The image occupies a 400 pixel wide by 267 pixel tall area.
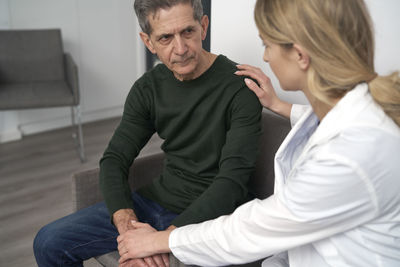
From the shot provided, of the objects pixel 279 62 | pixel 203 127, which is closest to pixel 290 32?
pixel 279 62

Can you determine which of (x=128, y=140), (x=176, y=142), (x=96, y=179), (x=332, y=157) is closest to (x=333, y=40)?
(x=332, y=157)

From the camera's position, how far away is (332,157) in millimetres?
828

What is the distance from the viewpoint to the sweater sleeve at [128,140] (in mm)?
1477

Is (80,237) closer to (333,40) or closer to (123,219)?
(123,219)

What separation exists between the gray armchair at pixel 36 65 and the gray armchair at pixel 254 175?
1483 millimetres

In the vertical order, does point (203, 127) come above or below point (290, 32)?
below

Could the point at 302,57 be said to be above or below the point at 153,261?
above

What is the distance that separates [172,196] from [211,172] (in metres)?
0.16

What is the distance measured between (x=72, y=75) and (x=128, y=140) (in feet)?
5.11

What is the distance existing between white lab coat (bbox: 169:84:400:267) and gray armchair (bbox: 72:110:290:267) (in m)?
0.37

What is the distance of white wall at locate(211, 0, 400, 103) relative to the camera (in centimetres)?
125

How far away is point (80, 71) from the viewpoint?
146 inches

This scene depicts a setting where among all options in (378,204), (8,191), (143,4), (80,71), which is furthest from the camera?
(80,71)

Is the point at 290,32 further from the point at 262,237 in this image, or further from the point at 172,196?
the point at 172,196
